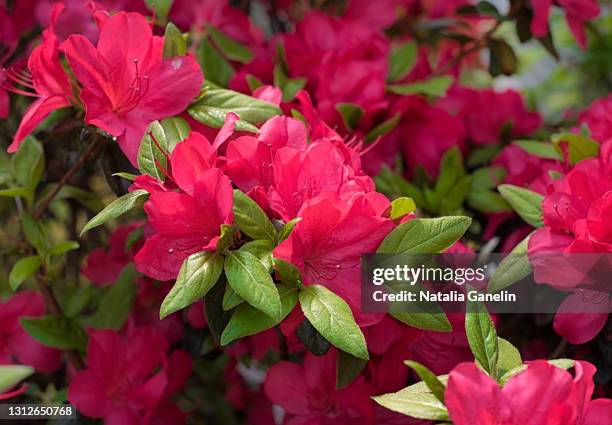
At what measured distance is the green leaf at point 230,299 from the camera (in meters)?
0.71

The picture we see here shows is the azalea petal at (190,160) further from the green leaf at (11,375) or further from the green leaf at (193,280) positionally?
the green leaf at (11,375)

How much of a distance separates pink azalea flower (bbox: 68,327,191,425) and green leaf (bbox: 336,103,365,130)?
0.33m

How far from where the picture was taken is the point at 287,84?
107 centimetres

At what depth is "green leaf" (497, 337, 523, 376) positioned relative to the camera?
2.37ft

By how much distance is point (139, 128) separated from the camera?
2.69 feet

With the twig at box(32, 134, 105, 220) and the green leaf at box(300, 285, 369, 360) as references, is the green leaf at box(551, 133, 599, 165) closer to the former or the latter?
the green leaf at box(300, 285, 369, 360)

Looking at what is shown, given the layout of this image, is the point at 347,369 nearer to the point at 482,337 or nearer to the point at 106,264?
the point at 482,337

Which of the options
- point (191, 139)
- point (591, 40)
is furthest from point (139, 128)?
point (591, 40)

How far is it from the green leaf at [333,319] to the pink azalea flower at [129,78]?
232 mm

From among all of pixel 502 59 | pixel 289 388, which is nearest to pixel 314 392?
pixel 289 388

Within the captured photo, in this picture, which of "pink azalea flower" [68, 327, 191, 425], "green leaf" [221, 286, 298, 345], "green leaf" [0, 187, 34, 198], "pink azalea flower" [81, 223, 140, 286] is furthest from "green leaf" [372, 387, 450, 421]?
"pink azalea flower" [81, 223, 140, 286]

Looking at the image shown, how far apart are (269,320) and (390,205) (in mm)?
148

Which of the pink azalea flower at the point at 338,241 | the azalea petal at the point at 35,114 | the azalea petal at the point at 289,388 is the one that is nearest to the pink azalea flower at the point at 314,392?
the azalea petal at the point at 289,388

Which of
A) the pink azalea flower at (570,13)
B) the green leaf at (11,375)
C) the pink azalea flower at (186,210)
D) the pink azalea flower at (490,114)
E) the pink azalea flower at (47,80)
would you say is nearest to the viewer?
the green leaf at (11,375)
